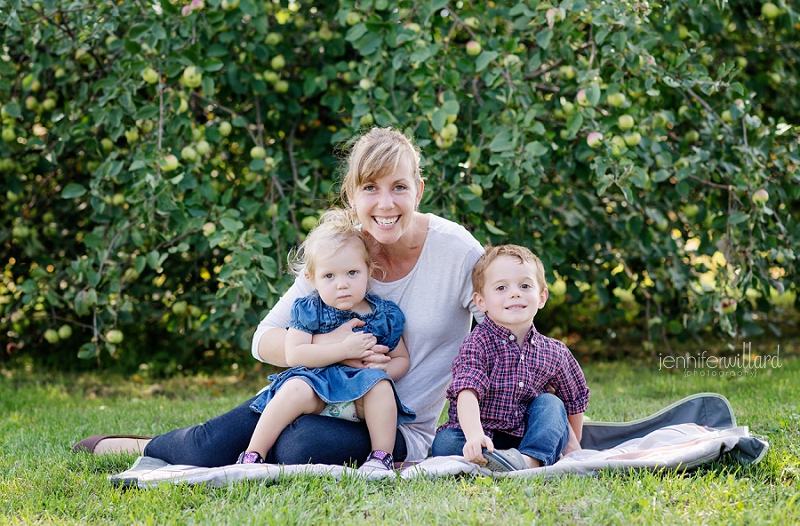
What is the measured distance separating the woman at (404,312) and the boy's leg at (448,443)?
0.35ft

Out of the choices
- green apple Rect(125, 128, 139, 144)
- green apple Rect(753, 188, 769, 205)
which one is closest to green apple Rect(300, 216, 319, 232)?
green apple Rect(125, 128, 139, 144)

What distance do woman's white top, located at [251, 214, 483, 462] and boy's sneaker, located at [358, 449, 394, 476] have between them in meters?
0.20

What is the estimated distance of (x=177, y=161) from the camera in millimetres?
3354

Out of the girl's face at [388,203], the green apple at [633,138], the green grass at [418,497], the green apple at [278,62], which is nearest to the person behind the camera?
the green grass at [418,497]

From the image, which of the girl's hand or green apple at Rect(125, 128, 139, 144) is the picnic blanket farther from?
green apple at Rect(125, 128, 139, 144)

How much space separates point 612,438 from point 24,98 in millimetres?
3165

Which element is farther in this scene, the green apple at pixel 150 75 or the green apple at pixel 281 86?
the green apple at pixel 281 86

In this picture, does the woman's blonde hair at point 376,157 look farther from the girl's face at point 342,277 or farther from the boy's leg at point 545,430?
the boy's leg at point 545,430

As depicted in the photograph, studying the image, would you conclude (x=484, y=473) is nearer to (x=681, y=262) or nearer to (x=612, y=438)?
(x=612, y=438)

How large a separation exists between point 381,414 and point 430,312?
36 centimetres

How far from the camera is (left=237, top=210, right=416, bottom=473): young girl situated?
90.2 inches

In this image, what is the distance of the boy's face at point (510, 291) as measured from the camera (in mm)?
2326

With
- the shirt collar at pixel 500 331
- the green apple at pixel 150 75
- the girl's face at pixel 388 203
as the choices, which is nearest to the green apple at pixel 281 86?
the green apple at pixel 150 75

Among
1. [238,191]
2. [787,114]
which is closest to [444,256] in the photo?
[238,191]
